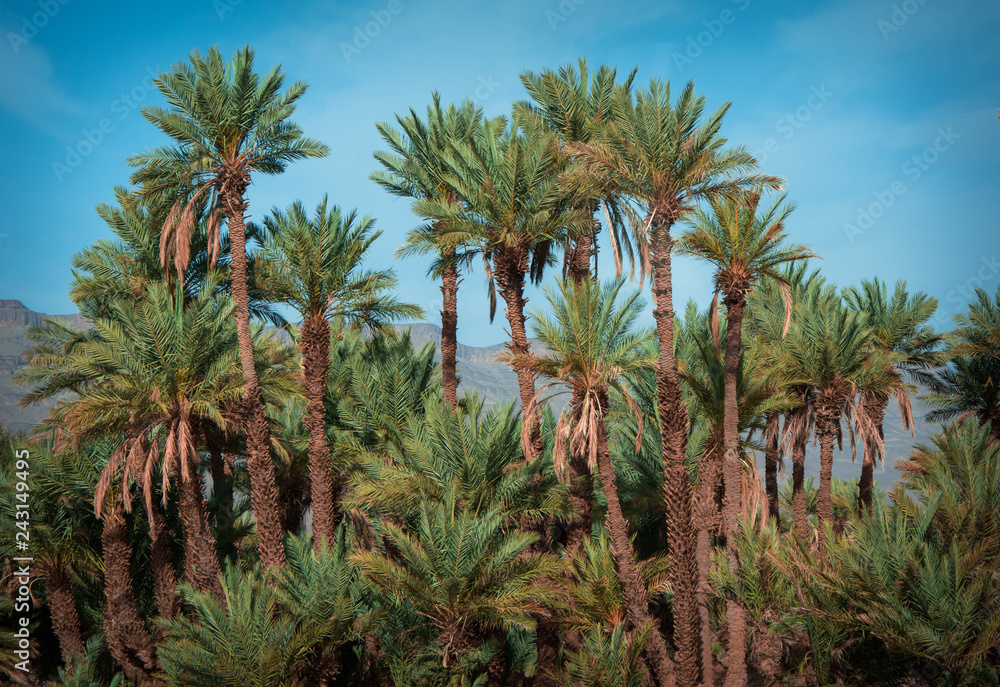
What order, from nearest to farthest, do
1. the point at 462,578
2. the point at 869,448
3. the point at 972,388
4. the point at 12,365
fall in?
the point at 462,578
the point at 869,448
the point at 972,388
the point at 12,365

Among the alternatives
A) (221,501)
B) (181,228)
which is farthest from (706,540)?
(181,228)

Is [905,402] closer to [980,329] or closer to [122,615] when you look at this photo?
[980,329]

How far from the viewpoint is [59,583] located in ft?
61.1

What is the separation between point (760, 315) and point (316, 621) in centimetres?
1606

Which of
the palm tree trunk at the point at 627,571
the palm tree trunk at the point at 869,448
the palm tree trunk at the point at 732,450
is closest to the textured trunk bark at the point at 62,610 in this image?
the palm tree trunk at the point at 627,571

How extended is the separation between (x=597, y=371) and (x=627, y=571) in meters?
4.48

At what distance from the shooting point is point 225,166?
18.0 m

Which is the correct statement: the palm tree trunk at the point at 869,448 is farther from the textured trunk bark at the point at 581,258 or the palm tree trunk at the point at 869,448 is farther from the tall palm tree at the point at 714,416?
the textured trunk bark at the point at 581,258

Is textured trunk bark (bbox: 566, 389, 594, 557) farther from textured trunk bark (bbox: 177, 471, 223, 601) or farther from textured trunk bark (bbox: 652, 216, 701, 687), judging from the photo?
textured trunk bark (bbox: 177, 471, 223, 601)

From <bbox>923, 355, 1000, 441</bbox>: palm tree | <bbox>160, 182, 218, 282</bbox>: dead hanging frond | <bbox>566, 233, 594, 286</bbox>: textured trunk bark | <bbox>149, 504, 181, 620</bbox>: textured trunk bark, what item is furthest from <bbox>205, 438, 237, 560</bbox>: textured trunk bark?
<bbox>923, 355, 1000, 441</bbox>: palm tree

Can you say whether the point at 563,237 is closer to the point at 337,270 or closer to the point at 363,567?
the point at 337,270

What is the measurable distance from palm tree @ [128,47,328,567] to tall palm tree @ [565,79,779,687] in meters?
8.33

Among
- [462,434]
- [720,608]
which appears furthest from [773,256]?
[720,608]

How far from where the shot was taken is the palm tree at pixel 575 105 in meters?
20.3
